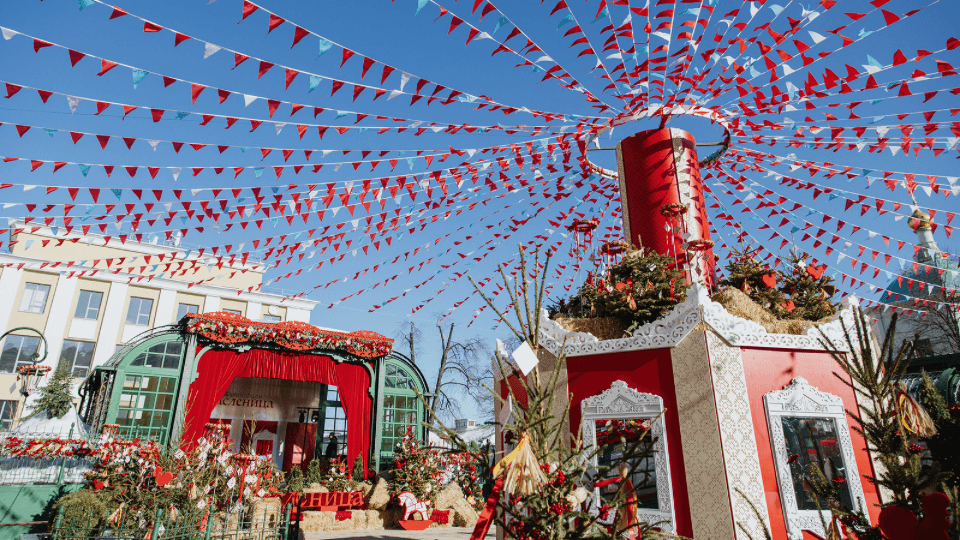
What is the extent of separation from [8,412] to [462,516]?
73.0 feet

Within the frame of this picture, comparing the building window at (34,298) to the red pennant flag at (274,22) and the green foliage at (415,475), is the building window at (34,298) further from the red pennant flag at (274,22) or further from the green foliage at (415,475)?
the red pennant flag at (274,22)

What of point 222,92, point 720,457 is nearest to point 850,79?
point 720,457

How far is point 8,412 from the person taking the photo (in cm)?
2297

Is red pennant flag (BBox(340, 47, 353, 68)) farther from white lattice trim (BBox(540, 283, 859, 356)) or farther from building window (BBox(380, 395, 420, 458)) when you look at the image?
building window (BBox(380, 395, 420, 458))

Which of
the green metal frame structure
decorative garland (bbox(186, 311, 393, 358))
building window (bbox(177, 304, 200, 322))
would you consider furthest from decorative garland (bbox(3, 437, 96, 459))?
building window (bbox(177, 304, 200, 322))

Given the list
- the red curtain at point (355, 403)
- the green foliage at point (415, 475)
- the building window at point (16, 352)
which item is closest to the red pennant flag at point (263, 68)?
the green foliage at point (415, 475)

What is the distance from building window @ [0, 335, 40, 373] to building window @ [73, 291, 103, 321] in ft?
6.59

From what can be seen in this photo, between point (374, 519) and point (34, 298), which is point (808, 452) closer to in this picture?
point (374, 519)

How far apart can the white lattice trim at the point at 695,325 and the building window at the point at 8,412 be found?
86.9 feet

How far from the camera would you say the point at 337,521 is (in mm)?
12625

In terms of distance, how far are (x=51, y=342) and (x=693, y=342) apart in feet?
94.1

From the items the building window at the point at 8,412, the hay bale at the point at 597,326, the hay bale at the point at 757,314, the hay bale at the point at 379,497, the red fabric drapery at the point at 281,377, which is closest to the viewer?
the hay bale at the point at 757,314

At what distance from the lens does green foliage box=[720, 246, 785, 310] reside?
9.07m

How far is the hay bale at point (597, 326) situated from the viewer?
870cm
